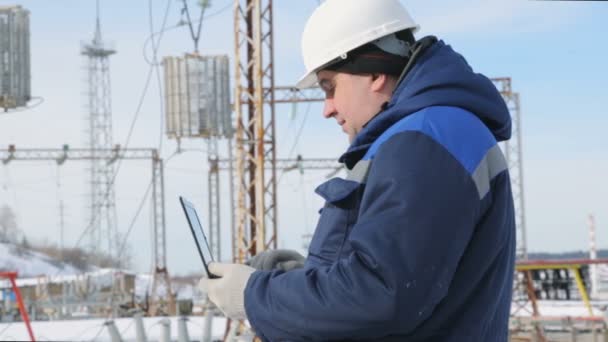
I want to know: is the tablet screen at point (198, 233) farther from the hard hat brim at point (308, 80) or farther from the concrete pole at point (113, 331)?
the concrete pole at point (113, 331)

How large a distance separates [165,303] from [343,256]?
40.1 m

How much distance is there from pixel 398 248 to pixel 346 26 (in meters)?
0.58

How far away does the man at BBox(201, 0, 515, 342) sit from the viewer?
5.46ft

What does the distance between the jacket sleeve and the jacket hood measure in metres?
0.11

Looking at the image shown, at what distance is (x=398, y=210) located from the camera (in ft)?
5.45

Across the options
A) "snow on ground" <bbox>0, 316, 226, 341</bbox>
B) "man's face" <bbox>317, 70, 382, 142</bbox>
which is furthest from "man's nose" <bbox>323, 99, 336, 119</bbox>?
"snow on ground" <bbox>0, 316, 226, 341</bbox>

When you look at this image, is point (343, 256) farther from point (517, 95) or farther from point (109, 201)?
point (109, 201)

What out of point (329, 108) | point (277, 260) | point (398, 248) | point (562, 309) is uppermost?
point (329, 108)

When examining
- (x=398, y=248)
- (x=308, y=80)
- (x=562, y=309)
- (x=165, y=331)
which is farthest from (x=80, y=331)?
(x=398, y=248)

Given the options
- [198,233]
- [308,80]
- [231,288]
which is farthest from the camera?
[198,233]

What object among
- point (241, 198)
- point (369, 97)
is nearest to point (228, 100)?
point (241, 198)

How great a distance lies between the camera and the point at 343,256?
181cm

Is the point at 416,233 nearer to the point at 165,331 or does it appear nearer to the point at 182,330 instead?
the point at 165,331

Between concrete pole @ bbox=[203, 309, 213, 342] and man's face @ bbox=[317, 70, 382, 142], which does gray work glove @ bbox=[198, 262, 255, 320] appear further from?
concrete pole @ bbox=[203, 309, 213, 342]
